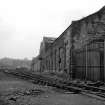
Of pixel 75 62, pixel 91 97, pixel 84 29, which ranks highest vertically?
pixel 84 29

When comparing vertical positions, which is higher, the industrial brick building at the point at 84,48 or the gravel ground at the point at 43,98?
the industrial brick building at the point at 84,48

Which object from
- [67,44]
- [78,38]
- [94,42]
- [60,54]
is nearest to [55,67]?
[60,54]

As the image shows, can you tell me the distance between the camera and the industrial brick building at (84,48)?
15.7 metres

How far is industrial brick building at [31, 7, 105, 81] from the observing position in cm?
1565

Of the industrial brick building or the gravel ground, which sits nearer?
the gravel ground

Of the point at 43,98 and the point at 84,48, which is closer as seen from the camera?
the point at 43,98

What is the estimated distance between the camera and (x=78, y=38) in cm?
2098

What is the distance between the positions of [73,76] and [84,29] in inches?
221

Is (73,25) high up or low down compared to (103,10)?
down

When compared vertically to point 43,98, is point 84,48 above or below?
above

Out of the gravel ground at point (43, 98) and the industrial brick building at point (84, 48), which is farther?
the industrial brick building at point (84, 48)

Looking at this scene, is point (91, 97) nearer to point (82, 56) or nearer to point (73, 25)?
point (82, 56)

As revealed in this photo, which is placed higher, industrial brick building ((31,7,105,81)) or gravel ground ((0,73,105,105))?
industrial brick building ((31,7,105,81))

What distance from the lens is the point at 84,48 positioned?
56.3 feet
